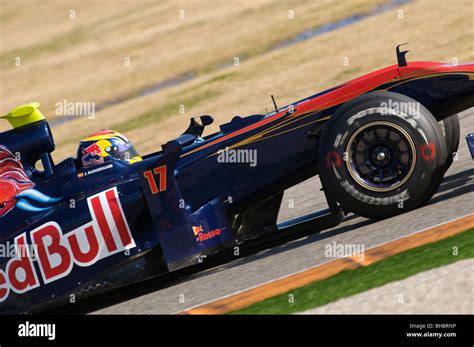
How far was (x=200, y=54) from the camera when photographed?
21828 millimetres

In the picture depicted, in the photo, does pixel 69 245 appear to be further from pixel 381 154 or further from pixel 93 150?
pixel 381 154

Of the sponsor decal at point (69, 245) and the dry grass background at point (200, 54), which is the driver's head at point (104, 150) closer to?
the sponsor decal at point (69, 245)

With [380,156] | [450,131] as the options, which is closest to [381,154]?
[380,156]

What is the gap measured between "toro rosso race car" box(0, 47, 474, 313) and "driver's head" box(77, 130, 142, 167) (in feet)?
0.44

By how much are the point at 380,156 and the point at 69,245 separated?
2.52 m

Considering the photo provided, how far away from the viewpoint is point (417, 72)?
6.28 meters

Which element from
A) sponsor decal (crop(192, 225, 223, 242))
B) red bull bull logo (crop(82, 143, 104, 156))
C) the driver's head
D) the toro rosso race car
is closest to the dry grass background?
the driver's head

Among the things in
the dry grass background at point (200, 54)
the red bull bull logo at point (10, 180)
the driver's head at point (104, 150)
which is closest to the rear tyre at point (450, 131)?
the driver's head at point (104, 150)

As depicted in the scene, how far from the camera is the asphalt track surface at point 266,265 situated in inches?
238

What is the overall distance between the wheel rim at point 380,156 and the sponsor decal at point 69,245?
6.12 ft

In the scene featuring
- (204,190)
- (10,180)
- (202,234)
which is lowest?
(202,234)
